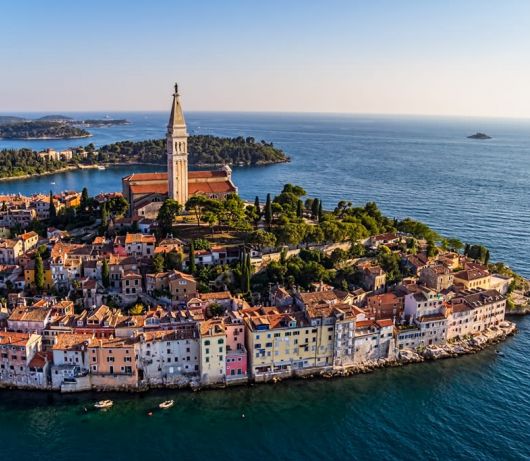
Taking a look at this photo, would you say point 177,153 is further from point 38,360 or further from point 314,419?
point 314,419

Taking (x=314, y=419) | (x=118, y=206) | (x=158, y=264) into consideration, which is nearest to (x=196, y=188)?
(x=118, y=206)

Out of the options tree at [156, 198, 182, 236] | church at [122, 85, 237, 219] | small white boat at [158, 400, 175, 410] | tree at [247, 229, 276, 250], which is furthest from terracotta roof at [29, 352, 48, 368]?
church at [122, 85, 237, 219]

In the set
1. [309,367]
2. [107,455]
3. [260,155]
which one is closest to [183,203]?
[309,367]

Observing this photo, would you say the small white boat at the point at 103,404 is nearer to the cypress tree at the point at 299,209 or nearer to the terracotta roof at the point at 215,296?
the terracotta roof at the point at 215,296

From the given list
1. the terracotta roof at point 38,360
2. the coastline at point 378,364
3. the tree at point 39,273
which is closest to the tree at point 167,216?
the tree at point 39,273

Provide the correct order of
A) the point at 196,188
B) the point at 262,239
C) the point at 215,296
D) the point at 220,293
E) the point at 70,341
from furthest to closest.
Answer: the point at 196,188, the point at 262,239, the point at 220,293, the point at 215,296, the point at 70,341

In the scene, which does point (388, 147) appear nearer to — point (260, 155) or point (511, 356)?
point (260, 155)
